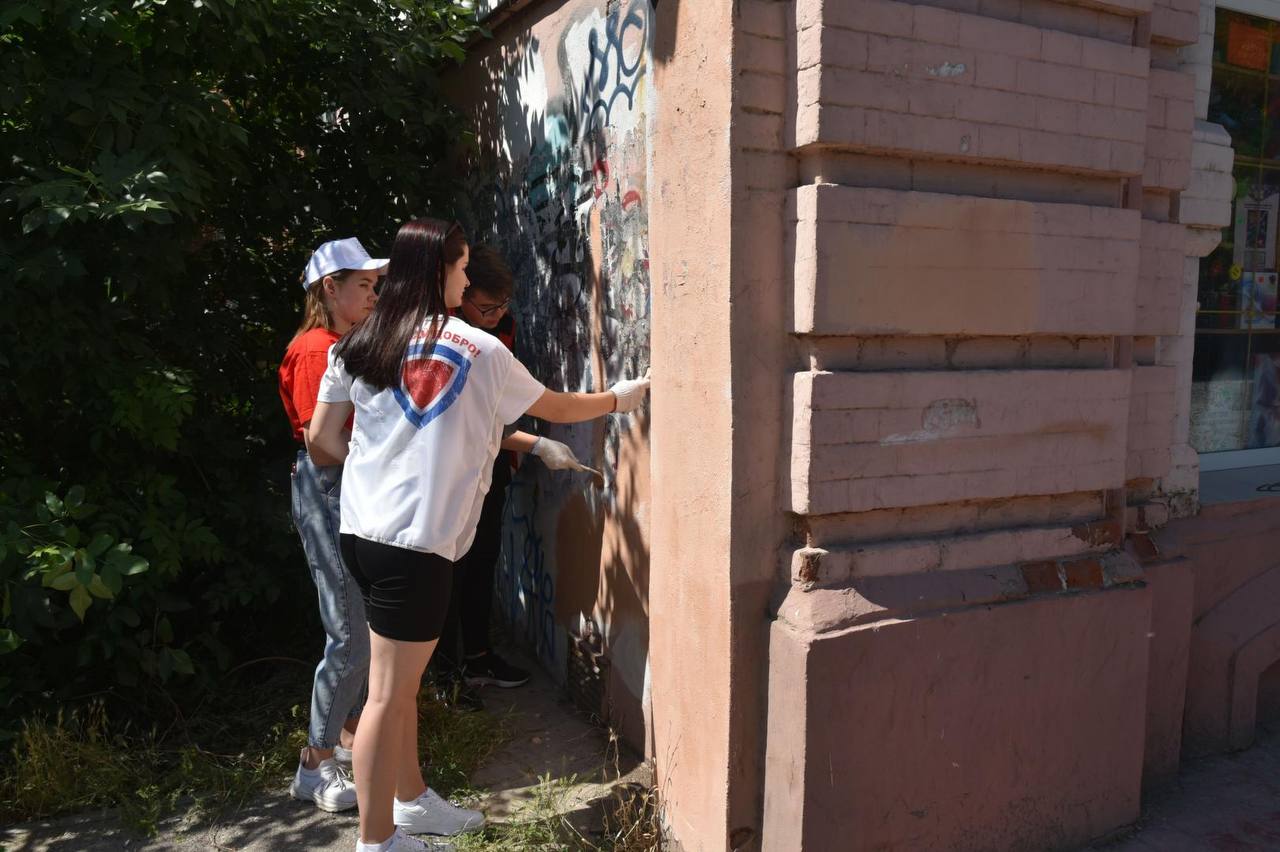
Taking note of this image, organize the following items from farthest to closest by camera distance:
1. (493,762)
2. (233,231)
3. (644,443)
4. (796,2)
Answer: (233,231) < (493,762) < (644,443) < (796,2)

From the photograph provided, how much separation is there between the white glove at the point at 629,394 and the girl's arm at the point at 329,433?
767 millimetres

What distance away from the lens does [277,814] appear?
3.25 metres

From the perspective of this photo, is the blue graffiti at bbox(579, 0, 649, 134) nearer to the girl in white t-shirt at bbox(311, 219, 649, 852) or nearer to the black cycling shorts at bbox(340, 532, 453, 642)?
the girl in white t-shirt at bbox(311, 219, 649, 852)

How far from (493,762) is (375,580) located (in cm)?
120

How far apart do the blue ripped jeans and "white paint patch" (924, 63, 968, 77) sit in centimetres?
203

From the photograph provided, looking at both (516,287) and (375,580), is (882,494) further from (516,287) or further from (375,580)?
(516,287)

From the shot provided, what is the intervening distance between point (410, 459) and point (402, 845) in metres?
1.09

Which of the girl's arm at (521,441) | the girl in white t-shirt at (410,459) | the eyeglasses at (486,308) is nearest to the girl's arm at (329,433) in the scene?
the girl in white t-shirt at (410,459)

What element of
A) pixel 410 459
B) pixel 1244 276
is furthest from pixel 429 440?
pixel 1244 276

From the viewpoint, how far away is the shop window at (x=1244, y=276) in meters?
4.23

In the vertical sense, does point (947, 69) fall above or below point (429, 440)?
above

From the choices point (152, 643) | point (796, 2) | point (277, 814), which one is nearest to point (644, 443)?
point (796, 2)

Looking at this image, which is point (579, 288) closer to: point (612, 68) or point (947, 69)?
point (612, 68)

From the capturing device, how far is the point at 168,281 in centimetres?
391
